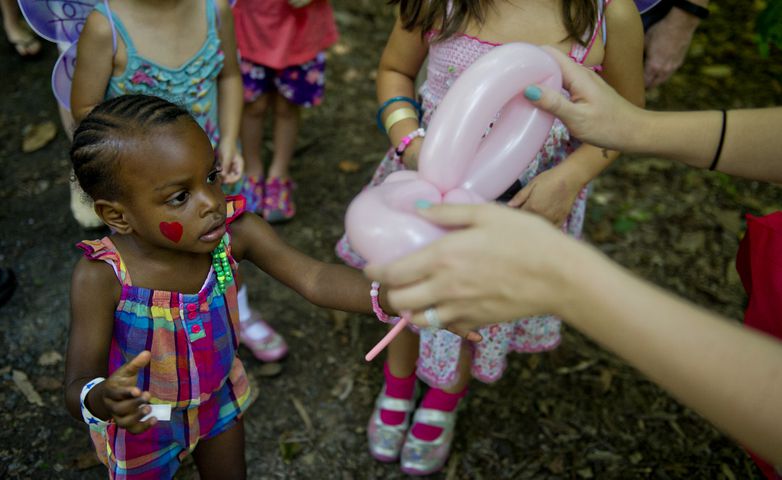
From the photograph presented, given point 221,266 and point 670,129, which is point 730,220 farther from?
point 221,266

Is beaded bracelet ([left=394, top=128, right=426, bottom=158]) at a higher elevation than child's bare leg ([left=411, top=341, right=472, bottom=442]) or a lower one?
higher

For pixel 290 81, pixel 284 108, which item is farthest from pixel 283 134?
pixel 290 81

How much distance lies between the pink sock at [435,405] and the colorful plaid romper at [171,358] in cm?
75

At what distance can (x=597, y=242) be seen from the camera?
10.9 feet

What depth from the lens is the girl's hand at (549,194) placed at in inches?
69.5

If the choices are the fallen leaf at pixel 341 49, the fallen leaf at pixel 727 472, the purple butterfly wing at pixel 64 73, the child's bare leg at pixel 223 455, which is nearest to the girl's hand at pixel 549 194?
the child's bare leg at pixel 223 455

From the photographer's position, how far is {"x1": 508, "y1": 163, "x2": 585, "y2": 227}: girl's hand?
69.5 inches

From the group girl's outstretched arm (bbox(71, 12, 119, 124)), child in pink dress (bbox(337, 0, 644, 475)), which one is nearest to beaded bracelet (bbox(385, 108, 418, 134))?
child in pink dress (bbox(337, 0, 644, 475))

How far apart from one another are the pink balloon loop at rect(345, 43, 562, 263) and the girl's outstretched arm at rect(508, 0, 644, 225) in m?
0.28

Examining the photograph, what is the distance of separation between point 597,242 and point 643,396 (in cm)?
93

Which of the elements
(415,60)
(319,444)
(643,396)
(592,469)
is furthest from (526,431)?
(415,60)

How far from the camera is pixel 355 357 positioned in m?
2.64

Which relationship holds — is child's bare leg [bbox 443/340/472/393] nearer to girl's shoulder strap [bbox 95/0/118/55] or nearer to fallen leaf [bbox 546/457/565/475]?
fallen leaf [bbox 546/457/565/475]

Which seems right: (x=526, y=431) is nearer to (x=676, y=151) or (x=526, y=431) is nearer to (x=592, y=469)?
(x=592, y=469)
